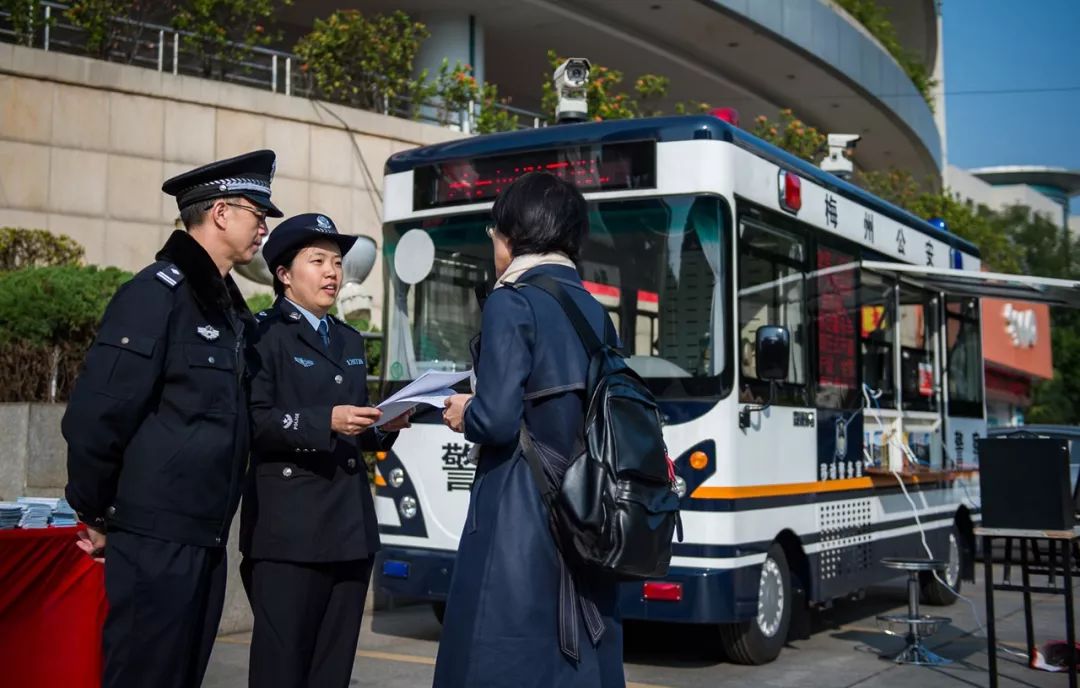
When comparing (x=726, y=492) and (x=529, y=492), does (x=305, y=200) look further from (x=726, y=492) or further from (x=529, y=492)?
(x=529, y=492)

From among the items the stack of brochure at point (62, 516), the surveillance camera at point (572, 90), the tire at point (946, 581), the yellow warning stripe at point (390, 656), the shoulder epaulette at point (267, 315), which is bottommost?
the yellow warning stripe at point (390, 656)

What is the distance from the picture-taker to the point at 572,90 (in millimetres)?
8742

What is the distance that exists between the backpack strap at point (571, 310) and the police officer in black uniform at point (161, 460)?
3.23ft

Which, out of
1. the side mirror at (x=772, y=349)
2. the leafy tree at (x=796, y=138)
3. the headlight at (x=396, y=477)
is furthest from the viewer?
the leafy tree at (x=796, y=138)

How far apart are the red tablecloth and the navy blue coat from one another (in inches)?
77.1

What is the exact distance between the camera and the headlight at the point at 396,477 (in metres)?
8.22

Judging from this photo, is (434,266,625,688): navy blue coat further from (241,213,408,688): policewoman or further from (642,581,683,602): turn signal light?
(642,581,683,602): turn signal light

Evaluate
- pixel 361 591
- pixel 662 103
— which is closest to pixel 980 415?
pixel 361 591

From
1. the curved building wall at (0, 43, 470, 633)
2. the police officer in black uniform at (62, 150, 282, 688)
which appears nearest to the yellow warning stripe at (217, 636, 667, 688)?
the police officer in black uniform at (62, 150, 282, 688)

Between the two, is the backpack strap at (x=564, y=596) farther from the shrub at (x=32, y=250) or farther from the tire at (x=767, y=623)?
the shrub at (x=32, y=250)

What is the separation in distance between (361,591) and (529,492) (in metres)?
1.29

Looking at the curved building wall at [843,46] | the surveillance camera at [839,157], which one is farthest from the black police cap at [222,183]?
the curved building wall at [843,46]

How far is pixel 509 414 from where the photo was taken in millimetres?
3543

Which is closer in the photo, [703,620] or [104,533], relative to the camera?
[104,533]
